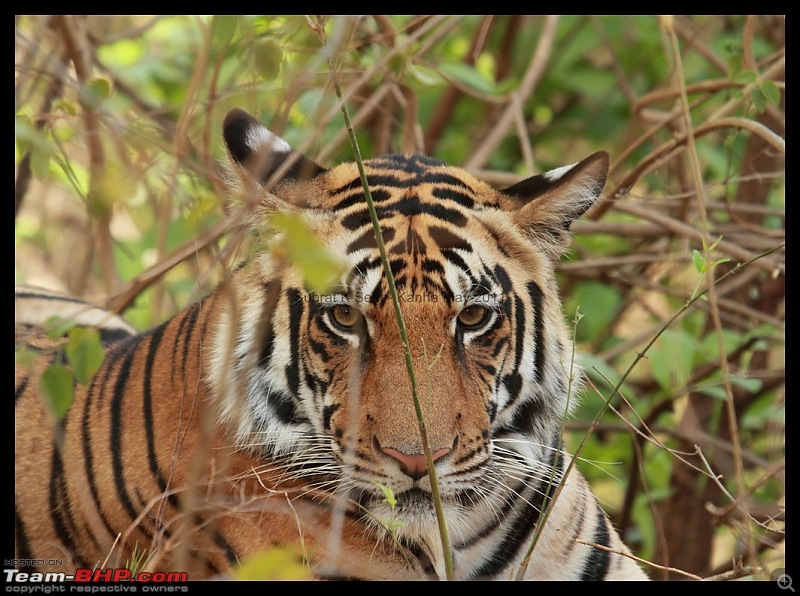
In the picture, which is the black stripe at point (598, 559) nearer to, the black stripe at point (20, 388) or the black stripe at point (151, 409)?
the black stripe at point (151, 409)

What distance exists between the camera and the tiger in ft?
6.99

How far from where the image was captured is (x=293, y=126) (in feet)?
14.0

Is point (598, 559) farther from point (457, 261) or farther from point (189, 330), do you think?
point (189, 330)

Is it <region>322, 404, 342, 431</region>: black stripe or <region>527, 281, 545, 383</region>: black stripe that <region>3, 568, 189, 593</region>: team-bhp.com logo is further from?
<region>527, 281, 545, 383</region>: black stripe

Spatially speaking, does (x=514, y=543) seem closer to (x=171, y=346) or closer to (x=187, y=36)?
(x=171, y=346)

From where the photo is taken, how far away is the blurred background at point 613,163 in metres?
2.85

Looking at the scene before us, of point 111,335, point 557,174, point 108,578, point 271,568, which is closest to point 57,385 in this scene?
point 108,578

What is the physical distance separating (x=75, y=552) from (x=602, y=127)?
3.56m

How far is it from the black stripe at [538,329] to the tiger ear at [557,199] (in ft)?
0.43

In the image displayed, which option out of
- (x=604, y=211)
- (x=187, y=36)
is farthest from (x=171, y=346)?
(x=187, y=36)

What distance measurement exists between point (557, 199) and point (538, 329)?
0.33 metres

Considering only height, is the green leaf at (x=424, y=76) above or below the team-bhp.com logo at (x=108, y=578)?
above

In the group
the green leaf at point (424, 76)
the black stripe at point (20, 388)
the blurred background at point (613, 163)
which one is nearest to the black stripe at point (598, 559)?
the blurred background at point (613, 163)

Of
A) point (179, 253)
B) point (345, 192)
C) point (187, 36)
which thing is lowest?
point (179, 253)
